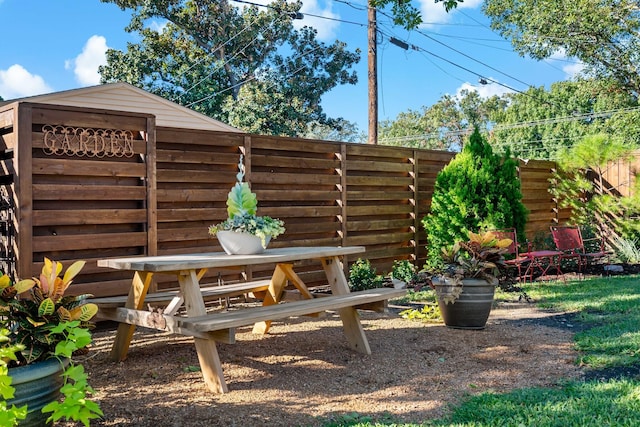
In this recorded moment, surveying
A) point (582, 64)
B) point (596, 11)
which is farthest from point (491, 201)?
point (582, 64)

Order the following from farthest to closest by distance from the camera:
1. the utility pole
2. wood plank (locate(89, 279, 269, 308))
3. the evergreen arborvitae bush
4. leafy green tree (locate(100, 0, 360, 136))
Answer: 1. leafy green tree (locate(100, 0, 360, 136))
2. the utility pole
3. the evergreen arborvitae bush
4. wood plank (locate(89, 279, 269, 308))

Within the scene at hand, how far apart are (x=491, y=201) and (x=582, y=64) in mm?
9462

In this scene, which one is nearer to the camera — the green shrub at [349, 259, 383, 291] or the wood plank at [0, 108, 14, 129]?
the wood plank at [0, 108, 14, 129]

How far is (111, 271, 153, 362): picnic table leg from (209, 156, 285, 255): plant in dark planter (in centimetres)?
59

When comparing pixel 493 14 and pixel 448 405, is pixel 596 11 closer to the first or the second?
pixel 493 14

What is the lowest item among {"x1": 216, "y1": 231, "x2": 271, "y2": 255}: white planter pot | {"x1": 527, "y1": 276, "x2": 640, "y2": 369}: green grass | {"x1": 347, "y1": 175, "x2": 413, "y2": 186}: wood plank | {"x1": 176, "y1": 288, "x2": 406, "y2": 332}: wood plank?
{"x1": 527, "y1": 276, "x2": 640, "y2": 369}: green grass

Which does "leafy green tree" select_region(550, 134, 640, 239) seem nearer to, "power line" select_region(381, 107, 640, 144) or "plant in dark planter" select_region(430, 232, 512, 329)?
"plant in dark planter" select_region(430, 232, 512, 329)

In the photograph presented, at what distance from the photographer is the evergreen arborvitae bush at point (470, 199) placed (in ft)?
26.2

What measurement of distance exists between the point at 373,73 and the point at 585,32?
6.24 metres

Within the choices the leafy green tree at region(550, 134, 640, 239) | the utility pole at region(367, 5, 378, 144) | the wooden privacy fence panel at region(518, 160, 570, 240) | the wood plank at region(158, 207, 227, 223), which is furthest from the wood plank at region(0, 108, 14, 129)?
the leafy green tree at region(550, 134, 640, 239)

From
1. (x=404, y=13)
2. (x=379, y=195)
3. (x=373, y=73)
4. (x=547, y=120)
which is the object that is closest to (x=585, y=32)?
(x=373, y=73)

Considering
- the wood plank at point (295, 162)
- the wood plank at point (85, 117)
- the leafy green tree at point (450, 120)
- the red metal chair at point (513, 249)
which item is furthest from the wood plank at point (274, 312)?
the leafy green tree at point (450, 120)

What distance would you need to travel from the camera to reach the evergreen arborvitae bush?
7.99 meters

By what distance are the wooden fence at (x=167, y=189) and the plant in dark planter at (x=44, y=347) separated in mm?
2003
